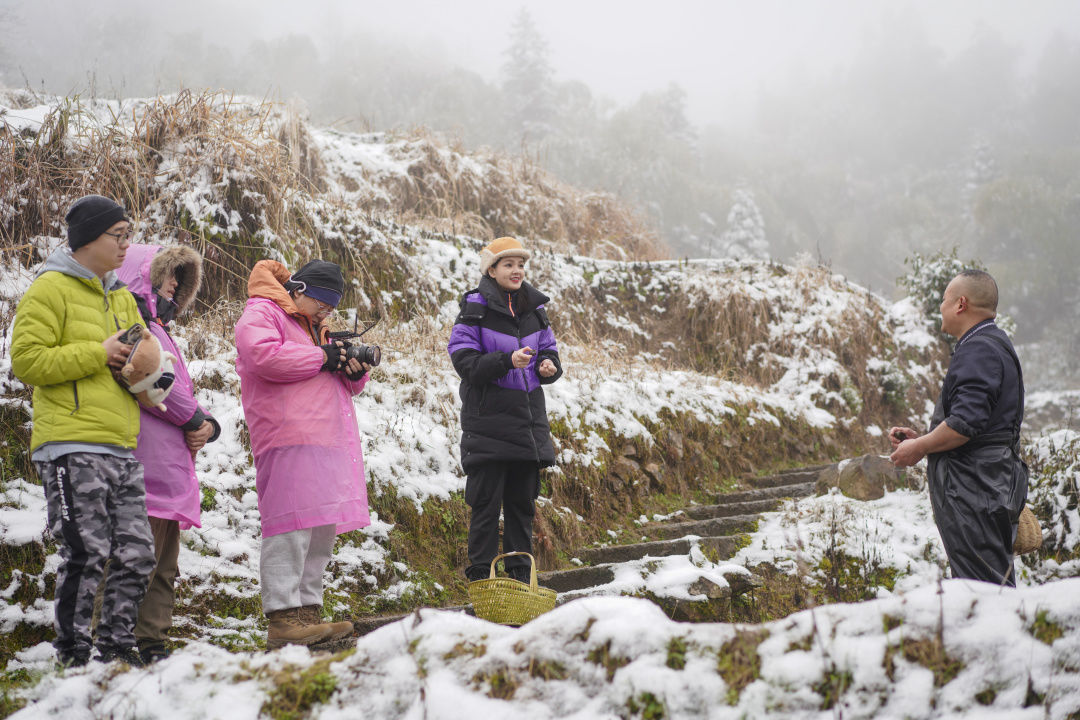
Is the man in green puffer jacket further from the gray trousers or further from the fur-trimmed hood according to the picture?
the gray trousers

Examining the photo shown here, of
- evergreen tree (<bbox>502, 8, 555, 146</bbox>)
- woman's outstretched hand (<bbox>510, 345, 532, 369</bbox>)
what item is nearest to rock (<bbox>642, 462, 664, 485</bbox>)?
woman's outstretched hand (<bbox>510, 345, 532, 369</bbox>)

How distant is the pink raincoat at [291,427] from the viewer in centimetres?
311

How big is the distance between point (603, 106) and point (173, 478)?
157 feet

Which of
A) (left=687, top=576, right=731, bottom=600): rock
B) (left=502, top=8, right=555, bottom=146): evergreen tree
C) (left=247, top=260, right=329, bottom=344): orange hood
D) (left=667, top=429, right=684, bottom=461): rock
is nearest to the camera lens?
(left=247, top=260, right=329, bottom=344): orange hood

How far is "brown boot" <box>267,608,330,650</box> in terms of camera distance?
119 inches

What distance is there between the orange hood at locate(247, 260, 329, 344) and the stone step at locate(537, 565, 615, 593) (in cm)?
217

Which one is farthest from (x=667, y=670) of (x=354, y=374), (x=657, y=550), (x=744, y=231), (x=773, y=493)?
(x=744, y=231)

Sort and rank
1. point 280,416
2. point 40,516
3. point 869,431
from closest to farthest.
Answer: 1. point 280,416
2. point 40,516
3. point 869,431

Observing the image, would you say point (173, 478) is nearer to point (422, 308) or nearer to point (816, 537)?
point (816, 537)

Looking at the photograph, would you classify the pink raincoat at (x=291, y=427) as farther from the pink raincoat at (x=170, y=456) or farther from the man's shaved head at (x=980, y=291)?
the man's shaved head at (x=980, y=291)

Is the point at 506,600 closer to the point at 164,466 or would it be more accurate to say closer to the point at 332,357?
the point at 332,357

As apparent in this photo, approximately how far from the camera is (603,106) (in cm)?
4694

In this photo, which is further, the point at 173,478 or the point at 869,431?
the point at 869,431

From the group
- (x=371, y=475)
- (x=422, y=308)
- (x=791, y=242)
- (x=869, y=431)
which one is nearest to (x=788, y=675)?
(x=371, y=475)
